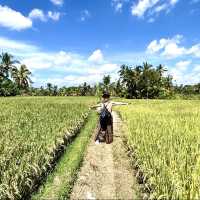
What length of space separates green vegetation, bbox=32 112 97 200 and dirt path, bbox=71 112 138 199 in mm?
166

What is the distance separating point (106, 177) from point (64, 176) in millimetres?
959

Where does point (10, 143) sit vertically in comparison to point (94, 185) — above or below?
above

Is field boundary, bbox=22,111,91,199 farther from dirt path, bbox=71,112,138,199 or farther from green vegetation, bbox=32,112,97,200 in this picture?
dirt path, bbox=71,112,138,199

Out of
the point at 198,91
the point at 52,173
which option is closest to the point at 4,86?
the point at 198,91

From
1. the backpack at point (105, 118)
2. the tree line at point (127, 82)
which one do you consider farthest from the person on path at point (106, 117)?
the tree line at point (127, 82)

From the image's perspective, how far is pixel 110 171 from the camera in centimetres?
797

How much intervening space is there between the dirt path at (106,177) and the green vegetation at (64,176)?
166 millimetres

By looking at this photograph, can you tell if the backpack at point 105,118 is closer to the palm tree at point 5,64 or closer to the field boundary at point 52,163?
the field boundary at point 52,163

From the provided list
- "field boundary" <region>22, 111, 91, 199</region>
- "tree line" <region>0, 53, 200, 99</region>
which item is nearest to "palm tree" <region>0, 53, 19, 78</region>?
"tree line" <region>0, 53, 200, 99</region>

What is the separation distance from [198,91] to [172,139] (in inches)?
2655

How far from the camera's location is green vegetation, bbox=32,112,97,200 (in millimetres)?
6633

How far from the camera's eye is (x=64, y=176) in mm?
7723

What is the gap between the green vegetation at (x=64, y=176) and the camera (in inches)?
261

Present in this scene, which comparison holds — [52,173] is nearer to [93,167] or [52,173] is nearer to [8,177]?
[93,167]
